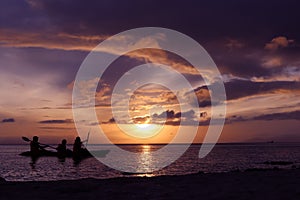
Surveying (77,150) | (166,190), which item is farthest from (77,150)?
(166,190)

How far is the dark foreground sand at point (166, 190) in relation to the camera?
1141cm

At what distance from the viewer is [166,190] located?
499 inches

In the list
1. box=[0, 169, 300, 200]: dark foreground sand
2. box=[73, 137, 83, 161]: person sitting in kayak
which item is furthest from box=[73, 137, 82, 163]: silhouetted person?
box=[0, 169, 300, 200]: dark foreground sand

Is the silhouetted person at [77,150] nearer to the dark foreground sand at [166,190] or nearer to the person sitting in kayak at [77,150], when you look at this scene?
the person sitting in kayak at [77,150]

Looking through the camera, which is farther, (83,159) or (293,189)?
(83,159)

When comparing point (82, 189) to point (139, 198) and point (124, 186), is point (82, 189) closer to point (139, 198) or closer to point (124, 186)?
point (124, 186)

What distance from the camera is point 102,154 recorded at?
94250mm

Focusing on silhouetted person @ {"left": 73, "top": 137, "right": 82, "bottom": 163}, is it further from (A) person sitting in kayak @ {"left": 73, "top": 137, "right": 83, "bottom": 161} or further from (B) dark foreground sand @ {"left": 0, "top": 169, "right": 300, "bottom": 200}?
(B) dark foreground sand @ {"left": 0, "top": 169, "right": 300, "bottom": 200}

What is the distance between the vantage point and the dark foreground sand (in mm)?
11414

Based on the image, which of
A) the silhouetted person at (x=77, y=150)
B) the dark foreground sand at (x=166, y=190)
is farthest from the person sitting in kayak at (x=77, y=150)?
the dark foreground sand at (x=166, y=190)

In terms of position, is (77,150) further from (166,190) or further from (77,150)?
(166,190)

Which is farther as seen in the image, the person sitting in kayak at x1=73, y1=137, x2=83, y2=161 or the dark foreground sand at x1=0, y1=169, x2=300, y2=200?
the person sitting in kayak at x1=73, y1=137, x2=83, y2=161

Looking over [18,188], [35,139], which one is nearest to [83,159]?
[35,139]

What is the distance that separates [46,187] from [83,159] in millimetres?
66785
